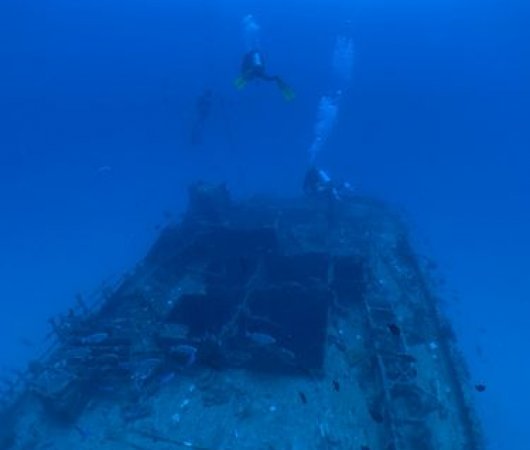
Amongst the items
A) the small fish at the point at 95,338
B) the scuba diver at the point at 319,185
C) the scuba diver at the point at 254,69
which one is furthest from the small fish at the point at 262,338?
the scuba diver at the point at 319,185

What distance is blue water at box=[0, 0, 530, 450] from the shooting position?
26938mm

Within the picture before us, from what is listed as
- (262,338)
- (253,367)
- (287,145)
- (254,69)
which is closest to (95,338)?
(253,367)

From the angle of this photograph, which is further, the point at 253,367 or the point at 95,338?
the point at 253,367

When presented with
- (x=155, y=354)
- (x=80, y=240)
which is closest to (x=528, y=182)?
(x=80, y=240)

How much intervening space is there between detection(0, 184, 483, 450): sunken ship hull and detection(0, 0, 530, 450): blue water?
925cm

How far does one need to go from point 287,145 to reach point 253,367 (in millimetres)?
58970

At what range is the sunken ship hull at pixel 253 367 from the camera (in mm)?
8234

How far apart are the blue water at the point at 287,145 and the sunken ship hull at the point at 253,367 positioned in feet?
30.3

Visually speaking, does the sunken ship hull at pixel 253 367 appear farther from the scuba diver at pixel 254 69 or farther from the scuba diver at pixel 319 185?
the scuba diver at pixel 319 185

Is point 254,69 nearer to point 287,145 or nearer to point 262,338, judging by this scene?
point 262,338

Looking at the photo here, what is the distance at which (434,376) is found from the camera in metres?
10.1

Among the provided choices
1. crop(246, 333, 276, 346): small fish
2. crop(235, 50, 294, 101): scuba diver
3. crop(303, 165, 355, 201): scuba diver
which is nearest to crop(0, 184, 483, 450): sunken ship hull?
crop(246, 333, 276, 346): small fish

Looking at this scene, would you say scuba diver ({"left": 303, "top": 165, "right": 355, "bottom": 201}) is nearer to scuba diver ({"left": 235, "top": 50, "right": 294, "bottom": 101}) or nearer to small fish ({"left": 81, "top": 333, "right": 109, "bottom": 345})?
scuba diver ({"left": 235, "top": 50, "right": 294, "bottom": 101})

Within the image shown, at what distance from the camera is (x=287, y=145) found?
219 ft
